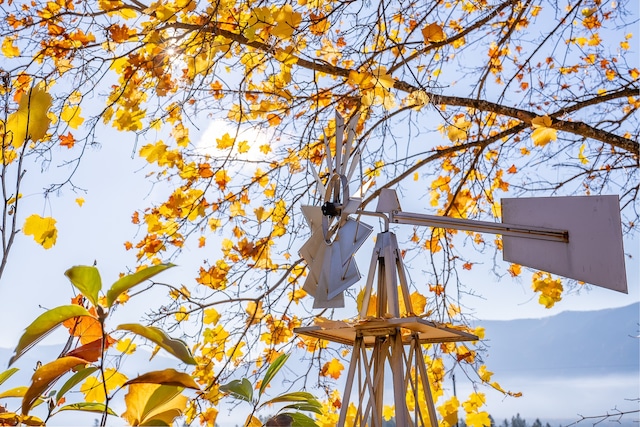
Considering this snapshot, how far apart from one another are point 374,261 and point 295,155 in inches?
61.7

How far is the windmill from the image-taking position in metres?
1.01

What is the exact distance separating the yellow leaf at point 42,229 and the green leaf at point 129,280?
2.84ft

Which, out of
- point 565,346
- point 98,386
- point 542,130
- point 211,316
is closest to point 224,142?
point 211,316

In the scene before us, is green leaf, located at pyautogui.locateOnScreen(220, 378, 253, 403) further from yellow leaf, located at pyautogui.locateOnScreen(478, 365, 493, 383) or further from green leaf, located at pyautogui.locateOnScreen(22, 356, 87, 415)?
yellow leaf, located at pyautogui.locateOnScreen(478, 365, 493, 383)

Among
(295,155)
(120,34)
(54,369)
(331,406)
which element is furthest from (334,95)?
(54,369)

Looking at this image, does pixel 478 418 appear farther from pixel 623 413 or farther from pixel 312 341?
pixel 312 341

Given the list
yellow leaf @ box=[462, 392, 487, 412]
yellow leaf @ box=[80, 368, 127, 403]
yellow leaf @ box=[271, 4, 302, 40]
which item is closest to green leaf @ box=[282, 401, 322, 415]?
yellow leaf @ box=[80, 368, 127, 403]

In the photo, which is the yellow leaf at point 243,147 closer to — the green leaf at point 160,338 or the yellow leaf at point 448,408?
the yellow leaf at point 448,408

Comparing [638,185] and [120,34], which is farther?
[638,185]

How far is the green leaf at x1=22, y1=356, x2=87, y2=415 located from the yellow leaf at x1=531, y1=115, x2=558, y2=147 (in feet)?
6.85

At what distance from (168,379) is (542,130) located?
2.11 metres

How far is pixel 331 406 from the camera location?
2.21 meters

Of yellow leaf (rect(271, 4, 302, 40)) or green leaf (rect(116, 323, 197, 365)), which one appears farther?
yellow leaf (rect(271, 4, 302, 40))

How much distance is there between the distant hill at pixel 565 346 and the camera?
3.31 metres
